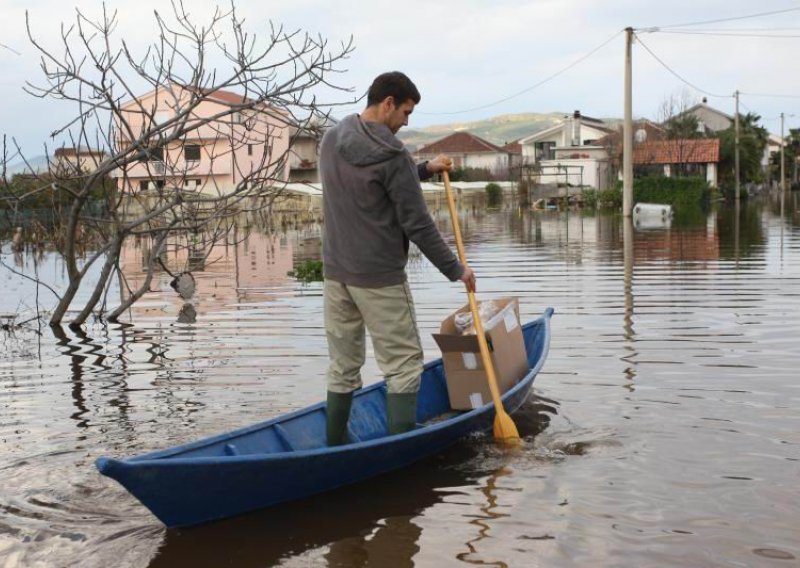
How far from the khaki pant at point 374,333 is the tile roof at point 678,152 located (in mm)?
56333

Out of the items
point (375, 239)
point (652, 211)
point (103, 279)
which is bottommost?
point (103, 279)

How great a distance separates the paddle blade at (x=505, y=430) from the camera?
6465mm

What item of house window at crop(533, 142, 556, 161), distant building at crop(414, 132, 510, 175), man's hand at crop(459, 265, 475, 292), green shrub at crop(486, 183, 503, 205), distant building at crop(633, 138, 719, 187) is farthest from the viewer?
distant building at crop(414, 132, 510, 175)

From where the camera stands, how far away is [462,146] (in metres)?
96.2

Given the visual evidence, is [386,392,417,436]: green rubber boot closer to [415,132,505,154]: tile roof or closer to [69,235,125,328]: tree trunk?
[69,235,125,328]: tree trunk

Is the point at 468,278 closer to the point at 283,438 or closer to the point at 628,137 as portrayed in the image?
the point at 283,438

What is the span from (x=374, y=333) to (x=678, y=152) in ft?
191

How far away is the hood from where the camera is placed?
5434mm

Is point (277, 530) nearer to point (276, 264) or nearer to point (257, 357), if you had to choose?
point (257, 357)

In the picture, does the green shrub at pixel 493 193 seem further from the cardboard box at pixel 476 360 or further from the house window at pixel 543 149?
the cardboard box at pixel 476 360

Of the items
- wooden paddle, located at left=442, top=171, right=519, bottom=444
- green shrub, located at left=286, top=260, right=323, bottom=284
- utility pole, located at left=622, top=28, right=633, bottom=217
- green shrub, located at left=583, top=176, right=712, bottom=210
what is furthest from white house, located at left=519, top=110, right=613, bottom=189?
wooden paddle, located at left=442, top=171, right=519, bottom=444

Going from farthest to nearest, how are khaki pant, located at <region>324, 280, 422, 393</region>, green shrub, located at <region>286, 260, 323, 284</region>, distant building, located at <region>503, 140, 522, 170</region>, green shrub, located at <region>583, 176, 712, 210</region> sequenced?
distant building, located at <region>503, 140, 522, 170</region> < green shrub, located at <region>583, 176, 712, 210</region> < green shrub, located at <region>286, 260, 323, 284</region> < khaki pant, located at <region>324, 280, 422, 393</region>

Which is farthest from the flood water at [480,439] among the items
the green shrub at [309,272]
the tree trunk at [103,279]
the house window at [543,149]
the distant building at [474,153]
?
the distant building at [474,153]

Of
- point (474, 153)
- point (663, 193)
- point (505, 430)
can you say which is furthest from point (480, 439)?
point (474, 153)
